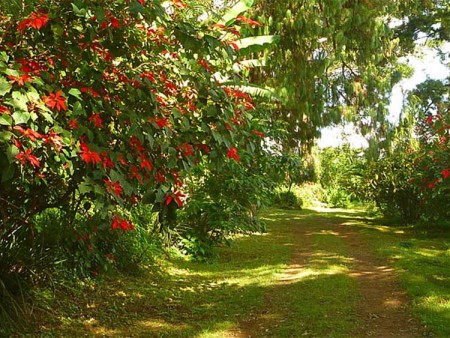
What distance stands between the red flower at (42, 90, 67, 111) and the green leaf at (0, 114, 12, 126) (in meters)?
0.37

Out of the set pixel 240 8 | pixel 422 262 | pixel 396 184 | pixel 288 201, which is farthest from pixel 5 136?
pixel 288 201

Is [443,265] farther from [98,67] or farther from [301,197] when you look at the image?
[301,197]

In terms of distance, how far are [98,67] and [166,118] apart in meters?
0.64

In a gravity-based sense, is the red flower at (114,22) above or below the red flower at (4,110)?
above

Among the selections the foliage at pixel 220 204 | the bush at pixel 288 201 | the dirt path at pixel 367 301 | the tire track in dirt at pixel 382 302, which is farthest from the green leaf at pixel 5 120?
the bush at pixel 288 201

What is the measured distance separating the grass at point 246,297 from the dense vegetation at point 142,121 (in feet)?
1.34

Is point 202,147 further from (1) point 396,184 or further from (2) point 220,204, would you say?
(1) point 396,184

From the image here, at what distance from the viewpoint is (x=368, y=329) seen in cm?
579

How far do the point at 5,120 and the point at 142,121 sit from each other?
1.08 metres

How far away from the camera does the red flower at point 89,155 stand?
128 inches

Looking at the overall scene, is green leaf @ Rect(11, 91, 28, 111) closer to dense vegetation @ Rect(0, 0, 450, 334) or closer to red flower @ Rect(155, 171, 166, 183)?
dense vegetation @ Rect(0, 0, 450, 334)

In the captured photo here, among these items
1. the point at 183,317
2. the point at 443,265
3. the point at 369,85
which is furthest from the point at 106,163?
the point at 369,85

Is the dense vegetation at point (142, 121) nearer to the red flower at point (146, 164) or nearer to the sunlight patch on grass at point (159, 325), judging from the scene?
the red flower at point (146, 164)

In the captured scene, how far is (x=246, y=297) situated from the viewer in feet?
24.1
